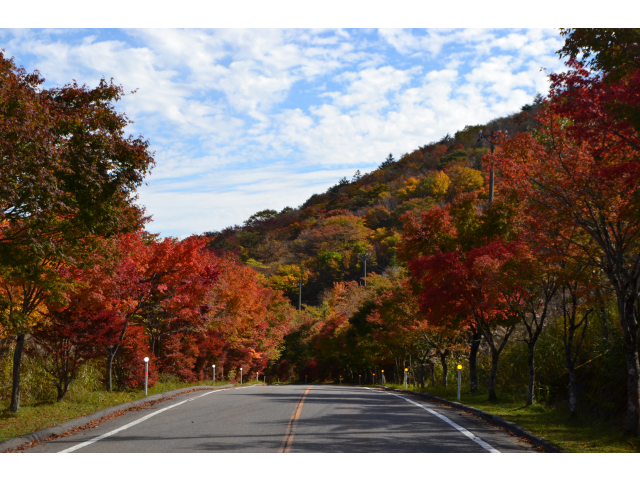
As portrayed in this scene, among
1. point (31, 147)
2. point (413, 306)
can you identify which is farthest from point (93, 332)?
point (413, 306)

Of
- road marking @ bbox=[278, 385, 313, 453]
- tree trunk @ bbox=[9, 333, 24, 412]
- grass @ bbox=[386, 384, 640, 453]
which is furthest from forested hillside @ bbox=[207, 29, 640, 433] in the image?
tree trunk @ bbox=[9, 333, 24, 412]

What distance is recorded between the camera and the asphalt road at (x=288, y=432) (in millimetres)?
8391

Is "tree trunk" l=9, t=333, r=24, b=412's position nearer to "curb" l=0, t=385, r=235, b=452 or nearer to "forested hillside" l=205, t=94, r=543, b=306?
"curb" l=0, t=385, r=235, b=452

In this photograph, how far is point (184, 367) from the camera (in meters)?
28.8

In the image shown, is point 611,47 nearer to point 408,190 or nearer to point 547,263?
point 547,263

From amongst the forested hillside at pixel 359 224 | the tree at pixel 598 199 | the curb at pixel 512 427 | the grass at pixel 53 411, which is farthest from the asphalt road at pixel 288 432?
the forested hillside at pixel 359 224

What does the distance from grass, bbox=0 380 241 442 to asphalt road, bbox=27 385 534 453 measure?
98 cm

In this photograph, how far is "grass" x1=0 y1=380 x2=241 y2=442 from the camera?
10438mm

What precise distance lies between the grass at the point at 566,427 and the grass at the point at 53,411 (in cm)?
940

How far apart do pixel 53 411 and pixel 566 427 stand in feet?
39.0

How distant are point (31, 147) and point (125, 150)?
2.52m

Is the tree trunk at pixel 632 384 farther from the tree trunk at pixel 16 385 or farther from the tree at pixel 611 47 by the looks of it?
the tree trunk at pixel 16 385

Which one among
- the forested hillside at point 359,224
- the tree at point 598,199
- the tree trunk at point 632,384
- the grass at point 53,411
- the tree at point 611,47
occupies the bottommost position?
the grass at point 53,411

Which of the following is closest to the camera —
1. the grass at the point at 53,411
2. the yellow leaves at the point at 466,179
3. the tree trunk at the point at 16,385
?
the grass at the point at 53,411
